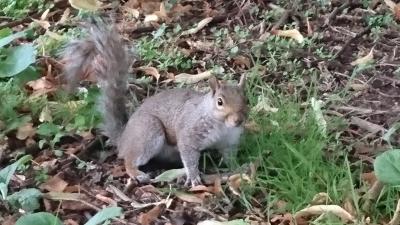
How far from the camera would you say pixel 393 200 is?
3.09m

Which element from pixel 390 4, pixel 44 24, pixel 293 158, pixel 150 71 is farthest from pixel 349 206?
pixel 44 24

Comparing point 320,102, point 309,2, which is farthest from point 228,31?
point 320,102

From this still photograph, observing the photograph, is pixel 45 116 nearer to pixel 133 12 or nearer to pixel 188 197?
pixel 188 197

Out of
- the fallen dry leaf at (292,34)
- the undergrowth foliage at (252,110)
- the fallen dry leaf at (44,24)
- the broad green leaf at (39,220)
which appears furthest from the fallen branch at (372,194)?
the fallen dry leaf at (44,24)

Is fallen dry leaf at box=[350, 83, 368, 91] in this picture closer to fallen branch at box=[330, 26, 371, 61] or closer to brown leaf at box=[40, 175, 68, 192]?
fallen branch at box=[330, 26, 371, 61]

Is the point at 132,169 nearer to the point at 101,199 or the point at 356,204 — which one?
the point at 101,199

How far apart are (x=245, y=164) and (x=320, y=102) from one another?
2.09ft

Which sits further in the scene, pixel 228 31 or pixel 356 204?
pixel 228 31

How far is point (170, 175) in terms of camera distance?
350 cm

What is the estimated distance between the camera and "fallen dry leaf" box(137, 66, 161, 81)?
438cm

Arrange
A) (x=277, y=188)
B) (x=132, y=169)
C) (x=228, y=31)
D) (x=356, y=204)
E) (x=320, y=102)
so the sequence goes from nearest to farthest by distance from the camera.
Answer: (x=356, y=204)
(x=277, y=188)
(x=132, y=169)
(x=320, y=102)
(x=228, y=31)

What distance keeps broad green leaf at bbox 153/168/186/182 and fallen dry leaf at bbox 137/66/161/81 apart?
0.94 m

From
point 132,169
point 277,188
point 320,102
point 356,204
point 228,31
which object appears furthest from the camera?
point 228,31

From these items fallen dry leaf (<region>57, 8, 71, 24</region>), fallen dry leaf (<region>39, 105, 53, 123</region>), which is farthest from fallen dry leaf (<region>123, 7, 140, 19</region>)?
fallen dry leaf (<region>39, 105, 53, 123</region>)
